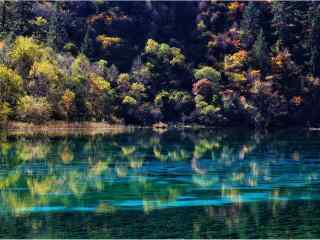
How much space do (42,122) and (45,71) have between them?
Result: 749cm

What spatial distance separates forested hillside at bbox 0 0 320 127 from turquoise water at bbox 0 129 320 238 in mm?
56660

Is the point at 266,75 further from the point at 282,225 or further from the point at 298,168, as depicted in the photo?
the point at 282,225

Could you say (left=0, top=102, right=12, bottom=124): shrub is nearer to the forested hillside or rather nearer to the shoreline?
the shoreline

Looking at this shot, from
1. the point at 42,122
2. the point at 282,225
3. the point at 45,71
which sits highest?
the point at 45,71

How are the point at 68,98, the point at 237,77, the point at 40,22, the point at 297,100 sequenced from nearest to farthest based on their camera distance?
the point at 68,98 → the point at 297,100 → the point at 237,77 → the point at 40,22

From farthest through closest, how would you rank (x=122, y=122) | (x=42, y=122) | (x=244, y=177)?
(x=122, y=122)
(x=42, y=122)
(x=244, y=177)

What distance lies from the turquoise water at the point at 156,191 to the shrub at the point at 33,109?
2194 centimetres

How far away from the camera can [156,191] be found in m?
52.2

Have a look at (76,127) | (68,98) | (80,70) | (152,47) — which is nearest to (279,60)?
(152,47)

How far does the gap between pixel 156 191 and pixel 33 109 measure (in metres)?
64.5

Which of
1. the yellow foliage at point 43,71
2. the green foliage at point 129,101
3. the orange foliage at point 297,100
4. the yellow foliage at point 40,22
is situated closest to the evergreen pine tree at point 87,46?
the yellow foliage at point 40,22

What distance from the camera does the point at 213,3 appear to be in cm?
17350

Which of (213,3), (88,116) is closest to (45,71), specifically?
(88,116)

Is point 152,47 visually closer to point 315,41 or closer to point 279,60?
point 279,60
